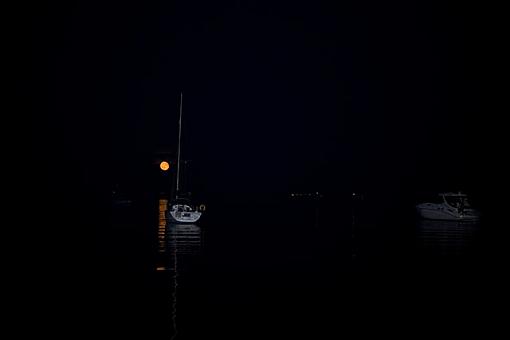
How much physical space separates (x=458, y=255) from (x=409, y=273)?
34.5ft

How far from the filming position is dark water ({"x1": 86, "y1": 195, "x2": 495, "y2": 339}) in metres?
22.3

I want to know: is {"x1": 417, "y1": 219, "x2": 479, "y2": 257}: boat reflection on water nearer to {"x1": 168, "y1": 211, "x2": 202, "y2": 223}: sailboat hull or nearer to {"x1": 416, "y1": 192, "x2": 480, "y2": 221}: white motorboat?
{"x1": 416, "y1": 192, "x2": 480, "y2": 221}: white motorboat

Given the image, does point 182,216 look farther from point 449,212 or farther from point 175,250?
point 449,212

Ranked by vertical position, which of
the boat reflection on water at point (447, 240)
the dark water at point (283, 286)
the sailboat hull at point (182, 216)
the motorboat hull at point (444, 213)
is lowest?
the dark water at point (283, 286)

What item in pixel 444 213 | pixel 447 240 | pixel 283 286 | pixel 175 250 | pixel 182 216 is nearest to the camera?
pixel 283 286

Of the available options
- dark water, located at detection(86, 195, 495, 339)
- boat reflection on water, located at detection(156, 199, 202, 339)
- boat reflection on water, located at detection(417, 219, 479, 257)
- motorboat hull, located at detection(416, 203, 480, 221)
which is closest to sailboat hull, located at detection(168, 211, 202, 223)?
boat reflection on water, located at detection(156, 199, 202, 339)

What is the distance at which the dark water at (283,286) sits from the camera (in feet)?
73.3

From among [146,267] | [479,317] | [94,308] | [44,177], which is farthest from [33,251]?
[44,177]

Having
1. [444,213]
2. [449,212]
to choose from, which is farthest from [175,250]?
[444,213]

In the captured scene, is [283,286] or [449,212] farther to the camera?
[449,212]

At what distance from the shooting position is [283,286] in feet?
99.2

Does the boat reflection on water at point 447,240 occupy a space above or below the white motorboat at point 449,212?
below

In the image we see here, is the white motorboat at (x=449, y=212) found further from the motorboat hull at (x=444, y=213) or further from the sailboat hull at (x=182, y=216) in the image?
the sailboat hull at (x=182, y=216)

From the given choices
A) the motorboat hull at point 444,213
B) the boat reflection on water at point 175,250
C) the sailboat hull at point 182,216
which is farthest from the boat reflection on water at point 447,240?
the sailboat hull at point 182,216
